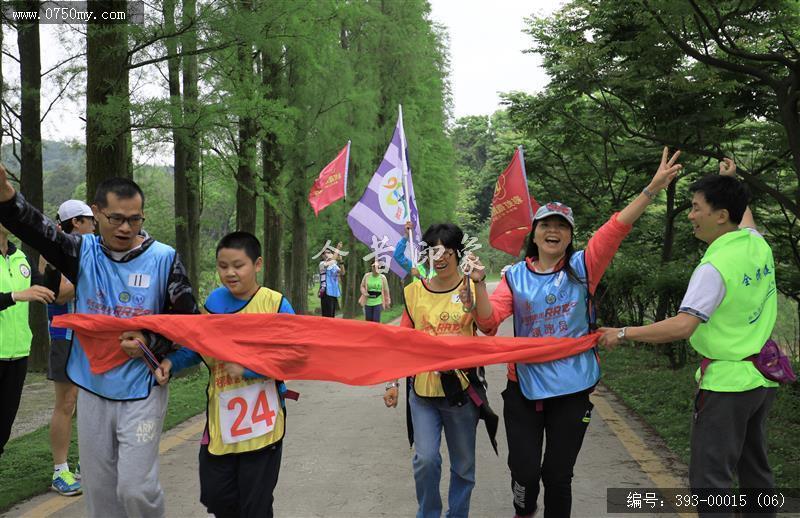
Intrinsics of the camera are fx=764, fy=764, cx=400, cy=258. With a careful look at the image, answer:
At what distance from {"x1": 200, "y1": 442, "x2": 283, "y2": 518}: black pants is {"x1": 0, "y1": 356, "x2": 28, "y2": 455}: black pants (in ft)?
7.68

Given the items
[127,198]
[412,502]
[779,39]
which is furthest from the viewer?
[779,39]

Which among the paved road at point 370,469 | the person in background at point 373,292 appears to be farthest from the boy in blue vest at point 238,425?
the person in background at point 373,292

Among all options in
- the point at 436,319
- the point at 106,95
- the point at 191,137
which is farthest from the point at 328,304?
the point at 436,319

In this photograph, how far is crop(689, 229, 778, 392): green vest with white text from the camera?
395cm

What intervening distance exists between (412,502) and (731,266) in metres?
2.87

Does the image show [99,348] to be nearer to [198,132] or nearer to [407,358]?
[407,358]

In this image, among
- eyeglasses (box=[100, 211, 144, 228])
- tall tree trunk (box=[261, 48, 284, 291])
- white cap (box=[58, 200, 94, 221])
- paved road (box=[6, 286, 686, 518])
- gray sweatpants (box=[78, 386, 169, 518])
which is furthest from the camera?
tall tree trunk (box=[261, 48, 284, 291])

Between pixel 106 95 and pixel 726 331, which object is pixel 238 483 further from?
pixel 106 95

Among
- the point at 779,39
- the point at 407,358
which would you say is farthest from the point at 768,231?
the point at 407,358

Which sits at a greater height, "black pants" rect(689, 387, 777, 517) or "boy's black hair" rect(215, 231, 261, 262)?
"boy's black hair" rect(215, 231, 261, 262)

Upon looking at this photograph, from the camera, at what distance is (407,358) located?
4.59 m

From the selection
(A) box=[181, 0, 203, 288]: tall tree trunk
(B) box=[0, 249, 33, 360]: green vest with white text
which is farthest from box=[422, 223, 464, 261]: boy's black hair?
(A) box=[181, 0, 203, 288]: tall tree trunk

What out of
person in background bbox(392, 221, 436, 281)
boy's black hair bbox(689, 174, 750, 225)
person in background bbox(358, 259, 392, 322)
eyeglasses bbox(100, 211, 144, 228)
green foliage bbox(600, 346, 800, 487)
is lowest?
green foliage bbox(600, 346, 800, 487)

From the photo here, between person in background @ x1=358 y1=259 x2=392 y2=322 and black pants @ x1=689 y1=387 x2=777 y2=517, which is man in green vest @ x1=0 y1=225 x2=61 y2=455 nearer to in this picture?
black pants @ x1=689 y1=387 x2=777 y2=517
